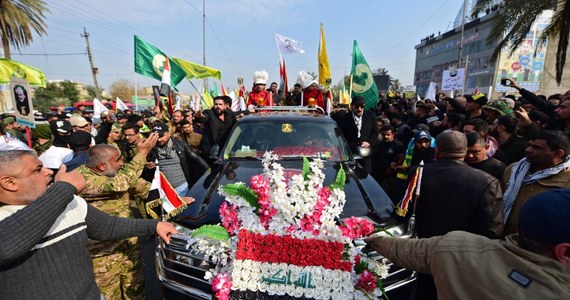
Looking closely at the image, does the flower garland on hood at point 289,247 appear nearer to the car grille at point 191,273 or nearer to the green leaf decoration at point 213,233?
the green leaf decoration at point 213,233

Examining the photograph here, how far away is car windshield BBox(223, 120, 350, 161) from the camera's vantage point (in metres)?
3.67

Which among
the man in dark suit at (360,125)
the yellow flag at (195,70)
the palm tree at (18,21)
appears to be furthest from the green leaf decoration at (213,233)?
the palm tree at (18,21)

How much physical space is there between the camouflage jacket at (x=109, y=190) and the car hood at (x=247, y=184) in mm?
490

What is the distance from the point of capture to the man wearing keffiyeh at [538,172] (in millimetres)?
2303

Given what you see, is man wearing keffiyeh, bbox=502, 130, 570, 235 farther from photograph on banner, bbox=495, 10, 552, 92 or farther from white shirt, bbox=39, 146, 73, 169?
photograph on banner, bbox=495, 10, 552, 92

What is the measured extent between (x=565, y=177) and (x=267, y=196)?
2.35 m

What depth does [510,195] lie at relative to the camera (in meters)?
2.61

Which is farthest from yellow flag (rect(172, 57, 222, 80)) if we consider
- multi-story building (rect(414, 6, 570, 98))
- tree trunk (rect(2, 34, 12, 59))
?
multi-story building (rect(414, 6, 570, 98))

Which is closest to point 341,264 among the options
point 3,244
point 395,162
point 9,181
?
point 3,244

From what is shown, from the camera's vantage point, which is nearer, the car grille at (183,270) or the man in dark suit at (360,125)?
the car grille at (183,270)

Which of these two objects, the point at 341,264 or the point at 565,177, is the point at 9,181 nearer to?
the point at 341,264

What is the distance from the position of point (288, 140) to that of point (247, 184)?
3.61 feet

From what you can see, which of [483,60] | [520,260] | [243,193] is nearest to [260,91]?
[243,193]

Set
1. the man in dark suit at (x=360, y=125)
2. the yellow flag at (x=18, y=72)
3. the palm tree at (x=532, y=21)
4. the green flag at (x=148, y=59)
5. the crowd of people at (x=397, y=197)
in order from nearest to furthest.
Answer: the crowd of people at (x=397, y=197), the man in dark suit at (x=360, y=125), the yellow flag at (x=18, y=72), the green flag at (x=148, y=59), the palm tree at (x=532, y=21)
